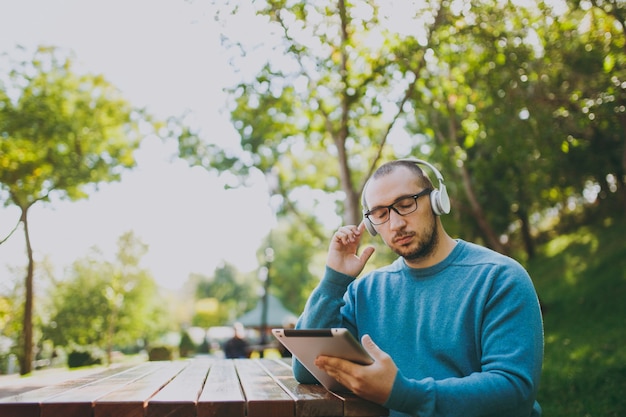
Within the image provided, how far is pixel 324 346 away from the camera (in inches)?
76.7

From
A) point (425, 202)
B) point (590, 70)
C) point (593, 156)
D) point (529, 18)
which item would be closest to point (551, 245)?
point (593, 156)

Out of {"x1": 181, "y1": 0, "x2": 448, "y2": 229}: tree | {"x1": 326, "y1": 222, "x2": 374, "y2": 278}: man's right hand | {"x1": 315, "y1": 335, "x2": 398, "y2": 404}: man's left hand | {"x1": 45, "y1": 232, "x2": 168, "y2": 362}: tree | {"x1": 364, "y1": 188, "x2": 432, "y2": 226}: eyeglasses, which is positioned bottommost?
{"x1": 45, "y1": 232, "x2": 168, "y2": 362}: tree

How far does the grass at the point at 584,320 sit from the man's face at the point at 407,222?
514 cm

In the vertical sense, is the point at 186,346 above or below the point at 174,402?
below

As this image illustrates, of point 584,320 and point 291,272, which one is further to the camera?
point 291,272

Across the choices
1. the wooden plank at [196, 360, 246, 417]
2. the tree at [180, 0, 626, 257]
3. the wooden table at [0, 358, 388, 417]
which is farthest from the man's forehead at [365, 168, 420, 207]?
the tree at [180, 0, 626, 257]

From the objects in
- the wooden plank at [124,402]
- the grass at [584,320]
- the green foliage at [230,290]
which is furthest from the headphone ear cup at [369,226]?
the green foliage at [230,290]

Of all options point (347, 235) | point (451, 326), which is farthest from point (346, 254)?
point (451, 326)

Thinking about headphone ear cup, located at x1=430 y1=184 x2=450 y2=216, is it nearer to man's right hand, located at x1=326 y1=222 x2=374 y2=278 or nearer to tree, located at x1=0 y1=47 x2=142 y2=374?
man's right hand, located at x1=326 y1=222 x2=374 y2=278

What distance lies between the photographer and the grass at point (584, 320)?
7.68 meters

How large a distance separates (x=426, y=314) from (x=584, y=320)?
12039mm

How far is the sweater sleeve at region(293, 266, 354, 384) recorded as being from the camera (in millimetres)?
2641

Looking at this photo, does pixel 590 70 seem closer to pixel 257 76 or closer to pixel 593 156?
pixel 593 156

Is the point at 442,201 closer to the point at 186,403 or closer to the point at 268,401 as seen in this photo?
the point at 268,401
